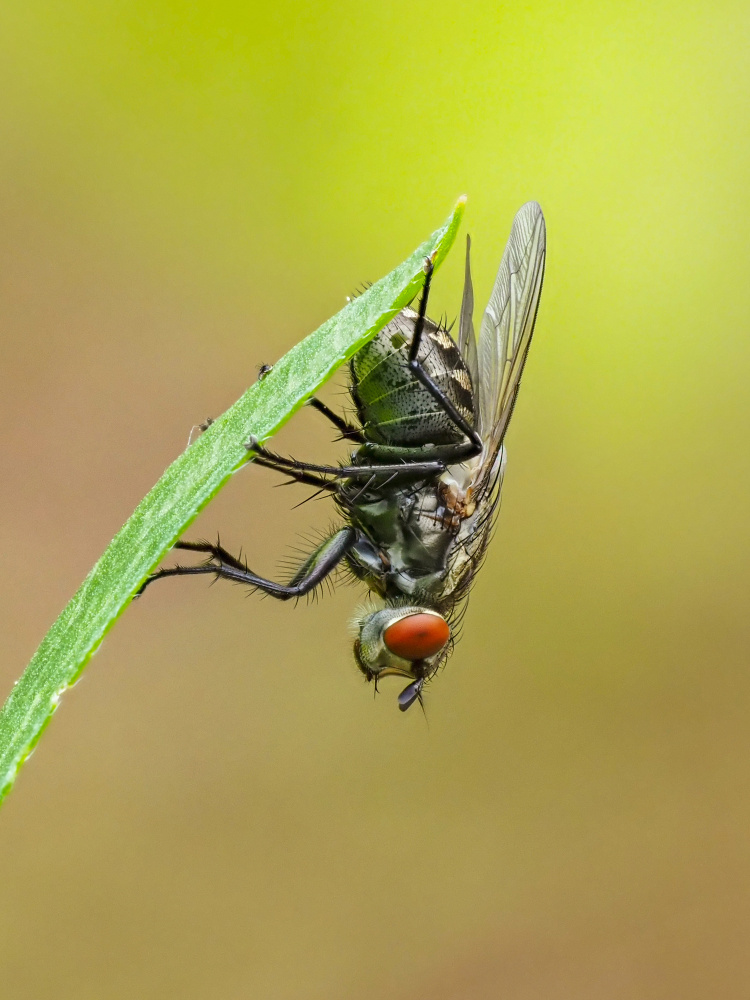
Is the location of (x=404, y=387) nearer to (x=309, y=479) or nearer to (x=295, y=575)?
(x=309, y=479)

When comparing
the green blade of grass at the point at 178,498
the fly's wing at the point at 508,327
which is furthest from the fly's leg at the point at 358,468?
the green blade of grass at the point at 178,498

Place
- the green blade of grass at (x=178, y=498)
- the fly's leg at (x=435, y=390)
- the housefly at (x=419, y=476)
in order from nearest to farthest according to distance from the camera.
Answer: the green blade of grass at (x=178, y=498) → the fly's leg at (x=435, y=390) → the housefly at (x=419, y=476)

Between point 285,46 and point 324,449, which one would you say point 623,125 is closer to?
point 285,46

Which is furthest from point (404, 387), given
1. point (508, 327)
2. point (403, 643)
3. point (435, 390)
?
point (403, 643)

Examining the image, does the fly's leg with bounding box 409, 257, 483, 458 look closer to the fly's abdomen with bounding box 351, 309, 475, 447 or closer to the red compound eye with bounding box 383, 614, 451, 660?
the fly's abdomen with bounding box 351, 309, 475, 447

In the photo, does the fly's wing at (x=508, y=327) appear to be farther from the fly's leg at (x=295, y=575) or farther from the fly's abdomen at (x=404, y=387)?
the fly's leg at (x=295, y=575)

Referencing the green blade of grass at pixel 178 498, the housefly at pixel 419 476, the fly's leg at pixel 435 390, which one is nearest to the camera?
the green blade of grass at pixel 178 498
